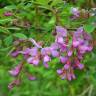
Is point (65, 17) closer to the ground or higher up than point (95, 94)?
higher up

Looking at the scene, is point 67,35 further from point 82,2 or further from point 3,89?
point 3,89

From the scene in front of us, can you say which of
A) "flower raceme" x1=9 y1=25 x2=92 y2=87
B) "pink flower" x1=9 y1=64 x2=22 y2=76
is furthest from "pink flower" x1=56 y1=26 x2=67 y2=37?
"pink flower" x1=9 y1=64 x2=22 y2=76

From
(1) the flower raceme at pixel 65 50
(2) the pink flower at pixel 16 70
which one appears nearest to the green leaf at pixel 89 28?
(1) the flower raceme at pixel 65 50

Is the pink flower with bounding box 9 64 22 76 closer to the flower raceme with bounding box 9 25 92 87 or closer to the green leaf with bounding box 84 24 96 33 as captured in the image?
the flower raceme with bounding box 9 25 92 87

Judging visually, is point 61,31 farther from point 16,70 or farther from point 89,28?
point 16,70

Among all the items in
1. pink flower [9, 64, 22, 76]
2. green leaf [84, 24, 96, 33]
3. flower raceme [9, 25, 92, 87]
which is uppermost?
green leaf [84, 24, 96, 33]

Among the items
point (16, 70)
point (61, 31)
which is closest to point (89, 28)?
point (61, 31)

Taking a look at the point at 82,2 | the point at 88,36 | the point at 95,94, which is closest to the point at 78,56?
the point at 88,36

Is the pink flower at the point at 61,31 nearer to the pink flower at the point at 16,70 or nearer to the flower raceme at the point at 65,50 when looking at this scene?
the flower raceme at the point at 65,50
